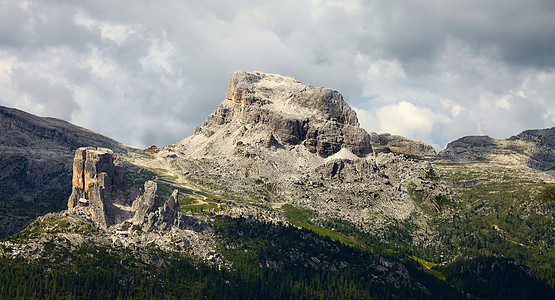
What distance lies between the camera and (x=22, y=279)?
180375 mm

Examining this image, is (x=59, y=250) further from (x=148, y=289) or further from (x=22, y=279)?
(x=148, y=289)

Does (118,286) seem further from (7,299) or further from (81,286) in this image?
(7,299)

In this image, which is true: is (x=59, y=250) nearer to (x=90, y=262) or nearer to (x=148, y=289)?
(x=90, y=262)

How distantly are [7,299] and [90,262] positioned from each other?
29.6 m

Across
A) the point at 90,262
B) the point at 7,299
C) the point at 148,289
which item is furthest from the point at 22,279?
the point at 148,289

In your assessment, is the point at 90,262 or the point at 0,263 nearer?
the point at 0,263

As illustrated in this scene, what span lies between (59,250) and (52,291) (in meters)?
18.6

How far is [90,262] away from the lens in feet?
648

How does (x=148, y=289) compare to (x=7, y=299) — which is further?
(x=148, y=289)

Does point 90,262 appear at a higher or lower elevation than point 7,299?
higher

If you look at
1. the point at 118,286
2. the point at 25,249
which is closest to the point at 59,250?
the point at 25,249

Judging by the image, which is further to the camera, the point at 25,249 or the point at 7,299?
the point at 25,249

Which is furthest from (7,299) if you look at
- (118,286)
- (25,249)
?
(118,286)

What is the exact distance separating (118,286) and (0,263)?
39.2m
